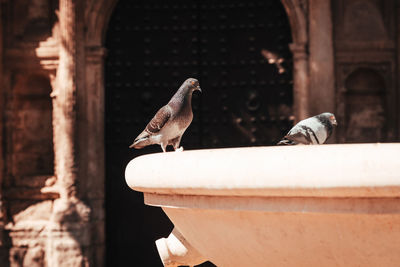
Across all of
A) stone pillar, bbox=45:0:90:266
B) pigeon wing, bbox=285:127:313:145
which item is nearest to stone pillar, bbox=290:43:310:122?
stone pillar, bbox=45:0:90:266

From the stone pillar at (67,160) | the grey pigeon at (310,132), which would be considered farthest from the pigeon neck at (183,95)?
the stone pillar at (67,160)

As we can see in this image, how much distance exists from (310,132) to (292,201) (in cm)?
156

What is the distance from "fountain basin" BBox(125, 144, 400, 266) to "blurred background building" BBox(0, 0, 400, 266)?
15.0ft

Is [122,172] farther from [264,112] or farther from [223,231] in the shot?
[223,231]

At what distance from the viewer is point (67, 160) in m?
6.54

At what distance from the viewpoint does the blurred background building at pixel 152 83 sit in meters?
6.69

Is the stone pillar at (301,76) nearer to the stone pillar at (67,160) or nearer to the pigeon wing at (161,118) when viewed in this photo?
the stone pillar at (67,160)

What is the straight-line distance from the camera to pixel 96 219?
664 centimetres

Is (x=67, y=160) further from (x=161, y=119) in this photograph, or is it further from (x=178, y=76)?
(x=161, y=119)

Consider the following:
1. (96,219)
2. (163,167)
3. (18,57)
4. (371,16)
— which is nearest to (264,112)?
(371,16)

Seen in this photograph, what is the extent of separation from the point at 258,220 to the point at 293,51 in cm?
489

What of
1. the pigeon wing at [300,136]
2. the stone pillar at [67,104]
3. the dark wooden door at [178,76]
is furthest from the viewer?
the dark wooden door at [178,76]

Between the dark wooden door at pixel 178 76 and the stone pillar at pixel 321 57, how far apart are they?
0.32m

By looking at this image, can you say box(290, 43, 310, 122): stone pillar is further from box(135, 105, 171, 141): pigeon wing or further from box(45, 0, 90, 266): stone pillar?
box(135, 105, 171, 141): pigeon wing
